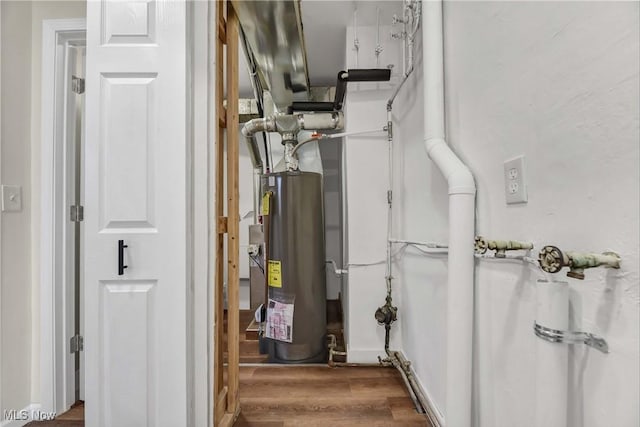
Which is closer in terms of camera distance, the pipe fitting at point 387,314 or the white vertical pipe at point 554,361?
the white vertical pipe at point 554,361

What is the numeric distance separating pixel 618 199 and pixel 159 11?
1.59 metres

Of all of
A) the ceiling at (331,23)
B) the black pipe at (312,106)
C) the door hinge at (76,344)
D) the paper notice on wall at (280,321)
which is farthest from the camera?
the black pipe at (312,106)

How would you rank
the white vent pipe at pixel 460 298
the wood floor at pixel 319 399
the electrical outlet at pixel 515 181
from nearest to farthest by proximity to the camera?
the electrical outlet at pixel 515 181 → the white vent pipe at pixel 460 298 → the wood floor at pixel 319 399

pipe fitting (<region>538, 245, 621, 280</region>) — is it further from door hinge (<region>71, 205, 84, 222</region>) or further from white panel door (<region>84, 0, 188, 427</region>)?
door hinge (<region>71, 205, 84, 222</region>)

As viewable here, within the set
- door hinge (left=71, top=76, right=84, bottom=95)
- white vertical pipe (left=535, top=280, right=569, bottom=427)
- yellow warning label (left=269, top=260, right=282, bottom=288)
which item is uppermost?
door hinge (left=71, top=76, right=84, bottom=95)

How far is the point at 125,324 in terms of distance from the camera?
110cm

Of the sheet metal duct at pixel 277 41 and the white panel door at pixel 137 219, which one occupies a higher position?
the sheet metal duct at pixel 277 41

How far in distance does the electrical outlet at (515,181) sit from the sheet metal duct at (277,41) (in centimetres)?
107

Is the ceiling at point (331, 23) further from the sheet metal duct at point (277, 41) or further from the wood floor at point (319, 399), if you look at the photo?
the wood floor at point (319, 399)

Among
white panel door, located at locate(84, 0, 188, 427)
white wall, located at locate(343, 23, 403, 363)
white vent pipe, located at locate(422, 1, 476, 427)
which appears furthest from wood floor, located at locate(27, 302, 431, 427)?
white vent pipe, located at locate(422, 1, 476, 427)

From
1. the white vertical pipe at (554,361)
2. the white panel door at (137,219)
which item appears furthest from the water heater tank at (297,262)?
the white vertical pipe at (554,361)

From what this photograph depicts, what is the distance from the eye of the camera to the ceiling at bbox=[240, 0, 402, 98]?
5.78 feet

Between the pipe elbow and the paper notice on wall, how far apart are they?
4.58 ft

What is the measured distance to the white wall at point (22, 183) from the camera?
131cm
